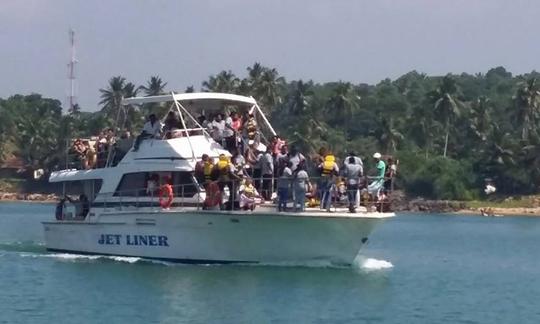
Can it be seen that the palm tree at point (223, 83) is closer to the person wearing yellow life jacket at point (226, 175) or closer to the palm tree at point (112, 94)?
the palm tree at point (112, 94)

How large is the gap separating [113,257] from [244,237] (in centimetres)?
416

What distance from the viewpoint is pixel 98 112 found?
125500mm

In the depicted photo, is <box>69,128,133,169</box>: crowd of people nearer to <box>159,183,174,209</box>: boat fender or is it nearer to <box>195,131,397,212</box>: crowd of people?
<box>159,183,174,209</box>: boat fender

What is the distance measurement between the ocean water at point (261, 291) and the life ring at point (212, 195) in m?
1.59

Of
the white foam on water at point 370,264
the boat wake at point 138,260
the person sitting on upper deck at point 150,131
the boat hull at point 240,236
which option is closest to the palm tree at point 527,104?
the boat wake at point 138,260

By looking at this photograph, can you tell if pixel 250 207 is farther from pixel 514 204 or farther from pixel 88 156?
pixel 514 204

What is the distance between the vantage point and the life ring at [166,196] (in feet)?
107

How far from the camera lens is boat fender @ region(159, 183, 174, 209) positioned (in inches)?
1281

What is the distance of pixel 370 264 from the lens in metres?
34.8

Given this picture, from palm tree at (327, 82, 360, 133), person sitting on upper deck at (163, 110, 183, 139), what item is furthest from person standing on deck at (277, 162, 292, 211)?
palm tree at (327, 82, 360, 133)

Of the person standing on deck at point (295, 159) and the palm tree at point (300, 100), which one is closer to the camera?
the person standing on deck at point (295, 159)

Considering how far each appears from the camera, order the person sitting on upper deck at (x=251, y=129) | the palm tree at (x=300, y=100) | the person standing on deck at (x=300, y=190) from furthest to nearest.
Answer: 1. the palm tree at (x=300, y=100)
2. the person sitting on upper deck at (x=251, y=129)
3. the person standing on deck at (x=300, y=190)

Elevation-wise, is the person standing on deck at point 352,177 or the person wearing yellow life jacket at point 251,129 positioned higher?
the person wearing yellow life jacket at point 251,129

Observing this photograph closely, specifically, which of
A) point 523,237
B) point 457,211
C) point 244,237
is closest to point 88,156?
point 244,237
